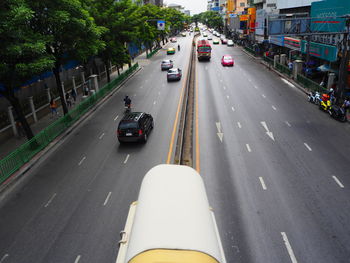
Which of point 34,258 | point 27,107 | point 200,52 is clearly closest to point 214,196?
point 34,258

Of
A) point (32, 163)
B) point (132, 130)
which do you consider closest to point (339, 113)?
point (132, 130)

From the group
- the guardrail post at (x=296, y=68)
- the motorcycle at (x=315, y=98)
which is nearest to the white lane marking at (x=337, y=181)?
the motorcycle at (x=315, y=98)

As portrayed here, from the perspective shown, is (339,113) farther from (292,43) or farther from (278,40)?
(278,40)

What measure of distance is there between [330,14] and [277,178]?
88.4ft

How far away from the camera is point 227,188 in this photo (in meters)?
13.5

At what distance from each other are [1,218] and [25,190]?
230cm

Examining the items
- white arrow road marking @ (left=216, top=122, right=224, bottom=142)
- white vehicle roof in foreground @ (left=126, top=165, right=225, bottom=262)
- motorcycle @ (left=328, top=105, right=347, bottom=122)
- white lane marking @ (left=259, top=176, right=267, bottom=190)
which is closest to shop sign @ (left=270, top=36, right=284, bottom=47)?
motorcycle @ (left=328, top=105, right=347, bottom=122)

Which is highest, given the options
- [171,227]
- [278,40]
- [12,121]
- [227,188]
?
[278,40]

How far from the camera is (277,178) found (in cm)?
1414

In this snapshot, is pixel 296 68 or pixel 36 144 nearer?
pixel 36 144

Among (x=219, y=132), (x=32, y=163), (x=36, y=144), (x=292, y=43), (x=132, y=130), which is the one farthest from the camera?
(x=292, y=43)

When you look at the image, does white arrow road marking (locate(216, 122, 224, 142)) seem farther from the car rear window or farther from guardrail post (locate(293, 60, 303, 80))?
guardrail post (locate(293, 60, 303, 80))

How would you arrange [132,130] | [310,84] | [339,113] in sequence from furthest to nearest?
1. [310,84]
2. [339,113]
3. [132,130]

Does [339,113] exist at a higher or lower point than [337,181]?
higher
